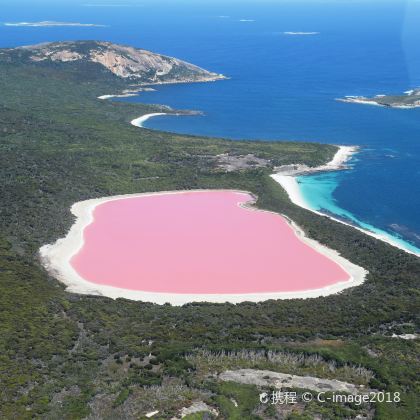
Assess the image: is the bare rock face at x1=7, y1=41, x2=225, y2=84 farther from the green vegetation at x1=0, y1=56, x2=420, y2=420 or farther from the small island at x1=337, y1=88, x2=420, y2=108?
the green vegetation at x1=0, y1=56, x2=420, y2=420

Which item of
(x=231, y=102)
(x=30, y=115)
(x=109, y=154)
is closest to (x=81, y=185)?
(x=109, y=154)

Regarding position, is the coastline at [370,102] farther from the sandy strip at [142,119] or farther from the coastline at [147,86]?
the sandy strip at [142,119]

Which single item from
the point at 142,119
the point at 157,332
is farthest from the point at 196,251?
the point at 142,119

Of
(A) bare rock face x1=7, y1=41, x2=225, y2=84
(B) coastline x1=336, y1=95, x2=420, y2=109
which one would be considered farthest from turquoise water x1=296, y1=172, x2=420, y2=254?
(A) bare rock face x1=7, y1=41, x2=225, y2=84

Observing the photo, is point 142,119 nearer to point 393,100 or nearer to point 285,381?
point 393,100

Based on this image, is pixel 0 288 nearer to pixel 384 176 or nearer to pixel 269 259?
pixel 269 259
